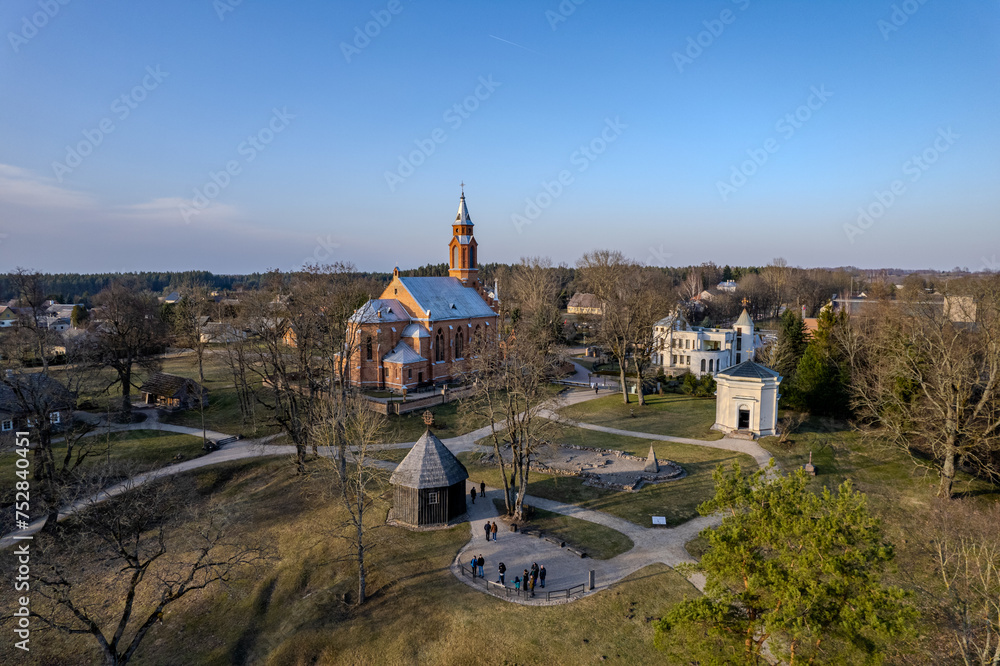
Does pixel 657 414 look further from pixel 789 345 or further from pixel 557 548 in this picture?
pixel 557 548

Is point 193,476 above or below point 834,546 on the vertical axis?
below

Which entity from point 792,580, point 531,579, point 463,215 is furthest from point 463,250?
point 792,580

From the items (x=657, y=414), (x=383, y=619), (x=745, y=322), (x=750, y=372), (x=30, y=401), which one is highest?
(x=745, y=322)

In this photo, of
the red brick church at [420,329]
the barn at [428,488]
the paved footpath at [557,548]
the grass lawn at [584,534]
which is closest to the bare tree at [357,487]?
the barn at [428,488]

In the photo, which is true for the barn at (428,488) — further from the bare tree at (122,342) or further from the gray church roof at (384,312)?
the bare tree at (122,342)

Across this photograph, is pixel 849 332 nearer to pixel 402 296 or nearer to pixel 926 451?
pixel 926 451

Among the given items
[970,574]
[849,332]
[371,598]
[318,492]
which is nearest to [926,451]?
[849,332]
